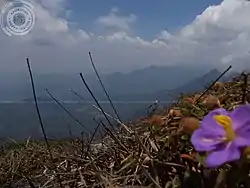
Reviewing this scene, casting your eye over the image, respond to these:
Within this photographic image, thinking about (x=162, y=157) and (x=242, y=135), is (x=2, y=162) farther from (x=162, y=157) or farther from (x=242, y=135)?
(x=242, y=135)

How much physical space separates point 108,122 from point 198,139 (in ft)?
2.03

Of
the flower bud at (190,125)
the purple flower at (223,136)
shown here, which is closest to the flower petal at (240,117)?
the purple flower at (223,136)

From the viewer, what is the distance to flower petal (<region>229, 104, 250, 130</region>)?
0.80 meters

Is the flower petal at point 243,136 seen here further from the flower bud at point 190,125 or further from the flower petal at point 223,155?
the flower bud at point 190,125

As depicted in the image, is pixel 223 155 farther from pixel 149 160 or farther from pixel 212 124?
pixel 149 160

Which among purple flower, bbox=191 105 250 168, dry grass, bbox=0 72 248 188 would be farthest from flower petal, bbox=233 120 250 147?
dry grass, bbox=0 72 248 188

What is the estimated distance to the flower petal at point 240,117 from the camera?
80cm

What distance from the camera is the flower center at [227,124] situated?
2.60 feet

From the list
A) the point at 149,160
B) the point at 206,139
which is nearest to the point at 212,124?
the point at 206,139

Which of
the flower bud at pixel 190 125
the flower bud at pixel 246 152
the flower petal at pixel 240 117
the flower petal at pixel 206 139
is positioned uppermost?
the flower petal at pixel 240 117

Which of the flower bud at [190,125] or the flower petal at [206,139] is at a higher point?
the flower bud at [190,125]

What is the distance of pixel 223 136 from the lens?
0.80 metres

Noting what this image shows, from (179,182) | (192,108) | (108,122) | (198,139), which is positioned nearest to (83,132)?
(108,122)

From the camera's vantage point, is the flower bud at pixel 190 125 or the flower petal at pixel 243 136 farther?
the flower bud at pixel 190 125
